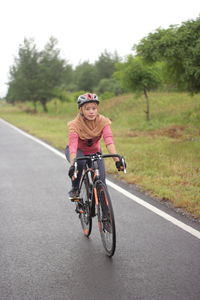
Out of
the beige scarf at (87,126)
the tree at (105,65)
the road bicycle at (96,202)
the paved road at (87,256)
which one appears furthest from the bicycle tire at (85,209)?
the tree at (105,65)

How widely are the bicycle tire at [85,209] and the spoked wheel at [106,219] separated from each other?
0.42 meters

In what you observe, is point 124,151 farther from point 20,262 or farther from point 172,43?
point 20,262

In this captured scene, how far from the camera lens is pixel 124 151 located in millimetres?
12531

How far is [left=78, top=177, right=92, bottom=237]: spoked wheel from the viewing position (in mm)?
5074

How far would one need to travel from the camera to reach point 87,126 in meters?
4.88

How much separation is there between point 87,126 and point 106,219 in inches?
46.0

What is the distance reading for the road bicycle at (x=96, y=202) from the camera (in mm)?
4340

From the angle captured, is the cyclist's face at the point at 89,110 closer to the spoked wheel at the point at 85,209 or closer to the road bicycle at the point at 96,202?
the road bicycle at the point at 96,202

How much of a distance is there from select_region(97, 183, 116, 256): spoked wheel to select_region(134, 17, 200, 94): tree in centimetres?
978

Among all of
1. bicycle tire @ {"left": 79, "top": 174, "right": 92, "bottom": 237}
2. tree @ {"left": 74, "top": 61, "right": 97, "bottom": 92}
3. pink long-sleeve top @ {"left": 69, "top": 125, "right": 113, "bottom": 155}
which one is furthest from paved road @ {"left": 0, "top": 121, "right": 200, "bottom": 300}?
tree @ {"left": 74, "top": 61, "right": 97, "bottom": 92}

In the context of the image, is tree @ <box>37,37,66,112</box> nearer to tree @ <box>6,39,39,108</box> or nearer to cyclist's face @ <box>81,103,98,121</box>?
tree @ <box>6,39,39,108</box>

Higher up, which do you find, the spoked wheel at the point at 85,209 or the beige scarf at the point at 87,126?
the beige scarf at the point at 87,126

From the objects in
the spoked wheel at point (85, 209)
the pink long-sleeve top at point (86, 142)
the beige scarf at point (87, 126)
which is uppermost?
the beige scarf at point (87, 126)

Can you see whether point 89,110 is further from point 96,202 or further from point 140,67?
point 140,67
